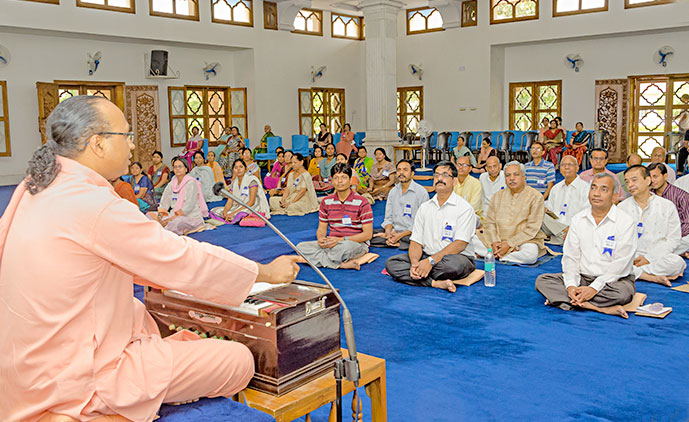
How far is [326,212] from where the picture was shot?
5719 mm

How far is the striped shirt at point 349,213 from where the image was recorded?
222 inches

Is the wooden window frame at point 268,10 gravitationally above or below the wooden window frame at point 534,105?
above

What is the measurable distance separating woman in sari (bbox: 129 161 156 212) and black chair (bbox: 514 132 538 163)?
8423 mm

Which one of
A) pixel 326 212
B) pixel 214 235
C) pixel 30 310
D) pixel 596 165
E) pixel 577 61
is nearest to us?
pixel 30 310

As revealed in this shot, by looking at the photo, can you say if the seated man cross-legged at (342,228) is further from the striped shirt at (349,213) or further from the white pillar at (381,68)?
the white pillar at (381,68)

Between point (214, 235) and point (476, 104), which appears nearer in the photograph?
point (214, 235)

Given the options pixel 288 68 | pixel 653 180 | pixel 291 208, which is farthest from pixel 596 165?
pixel 288 68

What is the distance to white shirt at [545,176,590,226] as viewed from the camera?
6.12m

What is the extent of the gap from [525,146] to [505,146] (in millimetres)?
439

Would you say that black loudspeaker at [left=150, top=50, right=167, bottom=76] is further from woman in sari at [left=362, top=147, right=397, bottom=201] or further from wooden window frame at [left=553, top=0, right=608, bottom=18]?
wooden window frame at [left=553, top=0, right=608, bottom=18]


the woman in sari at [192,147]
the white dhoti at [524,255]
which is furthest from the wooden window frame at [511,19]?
the white dhoti at [524,255]

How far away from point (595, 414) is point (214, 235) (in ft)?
17.2

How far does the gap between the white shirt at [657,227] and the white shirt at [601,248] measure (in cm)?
82

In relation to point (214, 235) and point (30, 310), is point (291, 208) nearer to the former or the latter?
point (214, 235)
